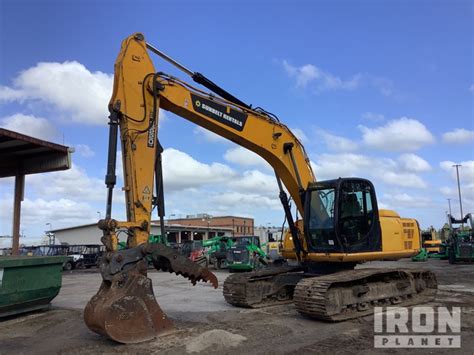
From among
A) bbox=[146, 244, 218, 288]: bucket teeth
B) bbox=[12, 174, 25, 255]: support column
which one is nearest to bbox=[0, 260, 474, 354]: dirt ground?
bbox=[146, 244, 218, 288]: bucket teeth

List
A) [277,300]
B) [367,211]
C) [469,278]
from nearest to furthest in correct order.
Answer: [367,211] < [277,300] < [469,278]

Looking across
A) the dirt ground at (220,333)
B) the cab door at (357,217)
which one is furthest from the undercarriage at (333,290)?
the cab door at (357,217)

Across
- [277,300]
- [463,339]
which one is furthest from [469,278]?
[463,339]

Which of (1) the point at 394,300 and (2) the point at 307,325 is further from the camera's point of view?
(1) the point at 394,300

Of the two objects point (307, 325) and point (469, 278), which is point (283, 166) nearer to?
point (307, 325)

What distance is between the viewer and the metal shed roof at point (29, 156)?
13839 mm

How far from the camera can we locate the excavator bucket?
23.1ft

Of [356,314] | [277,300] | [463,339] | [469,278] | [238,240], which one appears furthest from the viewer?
[238,240]

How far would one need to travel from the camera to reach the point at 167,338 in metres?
7.68

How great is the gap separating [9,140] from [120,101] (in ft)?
23.3

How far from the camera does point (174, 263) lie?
7.93 meters

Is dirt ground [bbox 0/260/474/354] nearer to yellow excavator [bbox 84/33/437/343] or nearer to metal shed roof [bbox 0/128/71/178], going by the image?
yellow excavator [bbox 84/33/437/343]

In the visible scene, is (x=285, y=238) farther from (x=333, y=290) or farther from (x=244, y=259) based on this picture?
(x=244, y=259)

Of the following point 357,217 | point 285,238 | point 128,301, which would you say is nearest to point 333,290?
point 357,217
